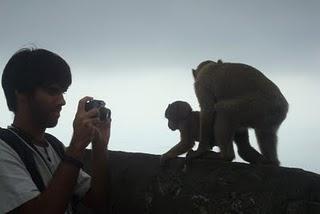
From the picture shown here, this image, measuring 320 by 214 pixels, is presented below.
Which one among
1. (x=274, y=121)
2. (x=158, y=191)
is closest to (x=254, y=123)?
(x=274, y=121)

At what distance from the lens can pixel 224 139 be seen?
4.61m

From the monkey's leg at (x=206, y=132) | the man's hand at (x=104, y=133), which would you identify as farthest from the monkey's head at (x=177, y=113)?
the man's hand at (x=104, y=133)

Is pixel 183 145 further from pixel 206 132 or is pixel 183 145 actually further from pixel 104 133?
pixel 104 133

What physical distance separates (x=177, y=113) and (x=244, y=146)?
1180 millimetres

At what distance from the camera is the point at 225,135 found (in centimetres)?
459

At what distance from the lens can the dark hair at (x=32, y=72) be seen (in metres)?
2.71

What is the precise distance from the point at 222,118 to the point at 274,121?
57 cm

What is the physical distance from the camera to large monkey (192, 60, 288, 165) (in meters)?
4.66

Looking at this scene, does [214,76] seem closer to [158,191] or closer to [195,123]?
[195,123]

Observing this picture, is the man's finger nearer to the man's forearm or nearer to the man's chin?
the man's chin

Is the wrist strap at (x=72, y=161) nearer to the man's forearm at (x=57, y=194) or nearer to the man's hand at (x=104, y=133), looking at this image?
the man's forearm at (x=57, y=194)

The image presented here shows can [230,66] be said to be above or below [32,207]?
above

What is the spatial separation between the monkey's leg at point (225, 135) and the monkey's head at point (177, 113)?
110 cm

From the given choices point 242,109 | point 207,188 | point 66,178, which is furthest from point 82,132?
point 242,109
